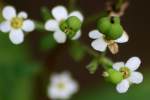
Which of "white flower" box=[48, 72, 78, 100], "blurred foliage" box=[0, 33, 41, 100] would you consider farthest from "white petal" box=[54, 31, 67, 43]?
"white flower" box=[48, 72, 78, 100]

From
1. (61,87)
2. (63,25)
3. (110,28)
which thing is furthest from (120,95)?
(110,28)

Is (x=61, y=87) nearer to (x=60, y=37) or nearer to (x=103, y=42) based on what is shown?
(x=60, y=37)

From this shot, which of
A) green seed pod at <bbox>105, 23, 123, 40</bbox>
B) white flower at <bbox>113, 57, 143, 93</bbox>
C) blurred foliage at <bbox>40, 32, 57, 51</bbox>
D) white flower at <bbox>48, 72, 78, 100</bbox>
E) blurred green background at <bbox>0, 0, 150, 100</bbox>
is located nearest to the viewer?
green seed pod at <bbox>105, 23, 123, 40</bbox>

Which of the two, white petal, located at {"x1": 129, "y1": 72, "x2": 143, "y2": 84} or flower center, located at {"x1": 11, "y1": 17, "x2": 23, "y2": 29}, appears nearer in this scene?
white petal, located at {"x1": 129, "y1": 72, "x2": 143, "y2": 84}

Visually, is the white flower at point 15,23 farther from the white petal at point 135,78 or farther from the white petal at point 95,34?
the white petal at point 135,78

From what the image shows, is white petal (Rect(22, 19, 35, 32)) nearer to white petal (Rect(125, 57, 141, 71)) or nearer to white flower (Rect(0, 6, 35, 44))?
white flower (Rect(0, 6, 35, 44))

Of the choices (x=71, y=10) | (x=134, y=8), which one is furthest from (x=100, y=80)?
(x=71, y=10)
